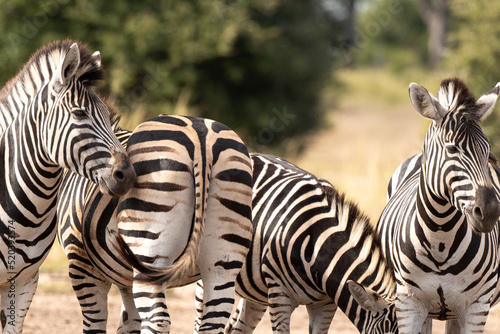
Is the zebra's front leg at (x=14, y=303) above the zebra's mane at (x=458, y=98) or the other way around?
the other way around

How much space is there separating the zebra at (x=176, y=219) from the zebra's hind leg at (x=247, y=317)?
1989 millimetres

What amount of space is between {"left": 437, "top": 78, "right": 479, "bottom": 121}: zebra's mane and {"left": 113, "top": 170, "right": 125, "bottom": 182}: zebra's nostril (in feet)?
7.21

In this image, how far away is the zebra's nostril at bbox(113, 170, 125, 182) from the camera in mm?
4121

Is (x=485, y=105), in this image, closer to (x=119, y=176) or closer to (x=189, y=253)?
(x=189, y=253)

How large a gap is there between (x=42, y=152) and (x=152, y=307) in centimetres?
126

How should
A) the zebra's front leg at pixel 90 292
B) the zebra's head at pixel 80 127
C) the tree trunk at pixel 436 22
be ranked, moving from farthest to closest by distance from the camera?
the tree trunk at pixel 436 22
the zebra's front leg at pixel 90 292
the zebra's head at pixel 80 127

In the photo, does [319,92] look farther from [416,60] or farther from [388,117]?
[416,60]

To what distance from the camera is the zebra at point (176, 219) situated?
13.7 feet

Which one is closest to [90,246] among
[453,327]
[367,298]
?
[367,298]

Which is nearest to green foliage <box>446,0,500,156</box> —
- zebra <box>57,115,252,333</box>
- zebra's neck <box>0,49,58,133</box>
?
zebra <box>57,115,252,333</box>

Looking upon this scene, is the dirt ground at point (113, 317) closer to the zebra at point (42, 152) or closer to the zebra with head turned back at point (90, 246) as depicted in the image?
the zebra with head turned back at point (90, 246)

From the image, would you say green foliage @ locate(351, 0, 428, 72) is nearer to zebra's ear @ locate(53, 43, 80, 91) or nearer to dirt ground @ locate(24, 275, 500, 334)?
dirt ground @ locate(24, 275, 500, 334)

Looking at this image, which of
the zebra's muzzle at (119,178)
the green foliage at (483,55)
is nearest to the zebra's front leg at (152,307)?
the zebra's muzzle at (119,178)

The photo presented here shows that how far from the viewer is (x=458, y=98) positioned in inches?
186
